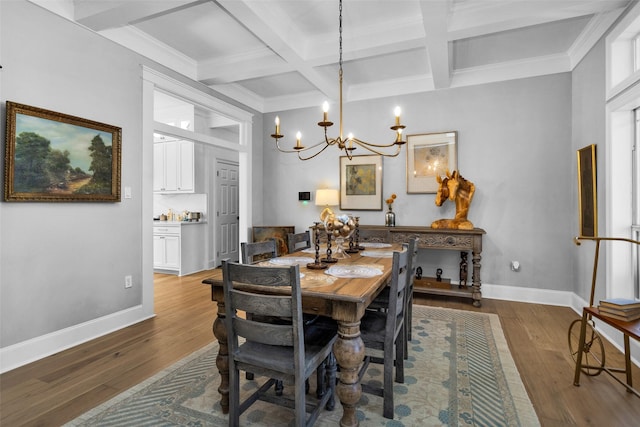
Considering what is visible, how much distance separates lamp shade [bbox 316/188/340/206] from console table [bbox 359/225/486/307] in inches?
37.9

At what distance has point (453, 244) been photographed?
12.6 ft

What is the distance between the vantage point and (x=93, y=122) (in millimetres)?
2883

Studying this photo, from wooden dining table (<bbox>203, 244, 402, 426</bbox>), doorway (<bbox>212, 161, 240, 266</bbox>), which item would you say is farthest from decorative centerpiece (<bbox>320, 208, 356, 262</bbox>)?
doorway (<bbox>212, 161, 240, 266</bbox>)

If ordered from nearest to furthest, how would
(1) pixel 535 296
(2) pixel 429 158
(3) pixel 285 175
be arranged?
(1) pixel 535 296 < (2) pixel 429 158 < (3) pixel 285 175

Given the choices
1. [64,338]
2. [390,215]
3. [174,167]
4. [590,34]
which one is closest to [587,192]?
[590,34]

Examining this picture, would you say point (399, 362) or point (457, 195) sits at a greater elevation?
point (457, 195)

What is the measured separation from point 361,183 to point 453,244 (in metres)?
1.55

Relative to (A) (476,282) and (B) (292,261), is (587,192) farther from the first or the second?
(B) (292,261)

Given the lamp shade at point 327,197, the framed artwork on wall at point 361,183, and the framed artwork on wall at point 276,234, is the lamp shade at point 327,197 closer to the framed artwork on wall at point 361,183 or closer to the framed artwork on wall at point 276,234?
the framed artwork on wall at point 361,183

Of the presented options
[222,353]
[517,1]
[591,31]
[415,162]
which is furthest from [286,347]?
[591,31]

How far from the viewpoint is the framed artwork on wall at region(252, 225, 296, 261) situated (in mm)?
5004

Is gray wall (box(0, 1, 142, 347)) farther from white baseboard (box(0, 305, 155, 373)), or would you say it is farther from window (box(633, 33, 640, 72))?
window (box(633, 33, 640, 72))

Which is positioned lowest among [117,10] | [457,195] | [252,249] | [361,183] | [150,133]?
[252,249]

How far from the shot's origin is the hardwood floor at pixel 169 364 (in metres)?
1.85
